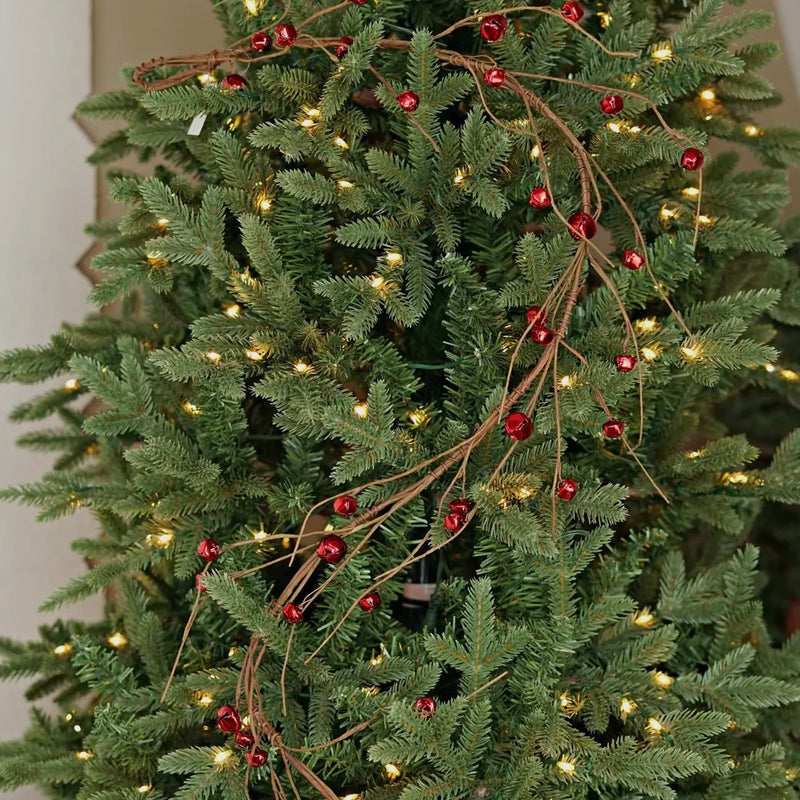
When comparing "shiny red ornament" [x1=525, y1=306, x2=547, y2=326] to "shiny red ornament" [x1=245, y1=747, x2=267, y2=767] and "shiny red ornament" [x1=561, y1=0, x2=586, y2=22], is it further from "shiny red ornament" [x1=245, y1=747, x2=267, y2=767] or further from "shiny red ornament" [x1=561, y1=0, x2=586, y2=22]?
"shiny red ornament" [x1=245, y1=747, x2=267, y2=767]

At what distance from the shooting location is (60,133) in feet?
4.13

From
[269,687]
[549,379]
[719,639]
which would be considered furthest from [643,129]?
[269,687]

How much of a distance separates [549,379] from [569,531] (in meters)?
0.14

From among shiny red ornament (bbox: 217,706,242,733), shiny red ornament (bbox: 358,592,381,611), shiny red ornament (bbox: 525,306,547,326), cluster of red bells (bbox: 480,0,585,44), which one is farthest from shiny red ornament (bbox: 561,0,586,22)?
shiny red ornament (bbox: 217,706,242,733)

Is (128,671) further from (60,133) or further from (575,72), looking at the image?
(60,133)

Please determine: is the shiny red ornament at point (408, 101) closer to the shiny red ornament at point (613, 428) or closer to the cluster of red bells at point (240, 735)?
the shiny red ornament at point (613, 428)

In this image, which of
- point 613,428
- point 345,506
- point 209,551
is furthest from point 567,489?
point 209,551

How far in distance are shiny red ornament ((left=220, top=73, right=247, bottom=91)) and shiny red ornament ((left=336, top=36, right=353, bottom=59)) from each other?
98 mm

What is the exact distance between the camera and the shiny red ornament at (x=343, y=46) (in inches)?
28.4

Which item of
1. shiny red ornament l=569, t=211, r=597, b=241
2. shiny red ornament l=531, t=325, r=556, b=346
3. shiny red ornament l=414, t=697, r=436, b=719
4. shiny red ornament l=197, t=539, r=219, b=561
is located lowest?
shiny red ornament l=414, t=697, r=436, b=719

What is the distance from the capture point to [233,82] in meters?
0.75

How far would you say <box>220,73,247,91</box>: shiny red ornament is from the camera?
0.75m

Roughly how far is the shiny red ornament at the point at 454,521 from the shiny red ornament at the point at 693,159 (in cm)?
36

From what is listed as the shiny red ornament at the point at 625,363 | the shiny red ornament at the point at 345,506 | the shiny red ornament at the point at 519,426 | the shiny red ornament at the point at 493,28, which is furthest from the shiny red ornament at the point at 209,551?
the shiny red ornament at the point at 493,28
